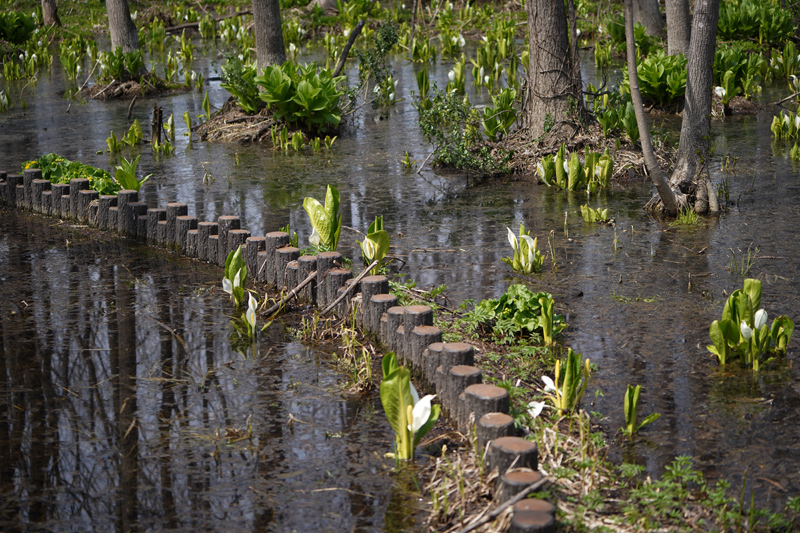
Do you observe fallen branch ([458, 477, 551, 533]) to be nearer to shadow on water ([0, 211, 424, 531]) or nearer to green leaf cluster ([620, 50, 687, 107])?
shadow on water ([0, 211, 424, 531])

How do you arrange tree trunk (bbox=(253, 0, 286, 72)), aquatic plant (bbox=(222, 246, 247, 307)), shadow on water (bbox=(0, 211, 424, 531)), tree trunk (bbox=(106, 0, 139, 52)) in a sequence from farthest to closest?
tree trunk (bbox=(106, 0, 139, 52)), tree trunk (bbox=(253, 0, 286, 72)), aquatic plant (bbox=(222, 246, 247, 307)), shadow on water (bbox=(0, 211, 424, 531))

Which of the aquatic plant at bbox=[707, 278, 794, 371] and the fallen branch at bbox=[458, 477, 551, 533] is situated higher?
the aquatic plant at bbox=[707, 278, 794, 371]

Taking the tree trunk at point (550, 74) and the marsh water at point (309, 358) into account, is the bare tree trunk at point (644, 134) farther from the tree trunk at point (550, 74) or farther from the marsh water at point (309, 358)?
the tree trunk at point (550, 74)

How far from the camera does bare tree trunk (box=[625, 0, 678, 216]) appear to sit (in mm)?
5209

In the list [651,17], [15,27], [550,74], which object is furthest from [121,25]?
[651,17]

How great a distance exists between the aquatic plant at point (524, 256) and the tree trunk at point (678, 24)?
657 centimetres

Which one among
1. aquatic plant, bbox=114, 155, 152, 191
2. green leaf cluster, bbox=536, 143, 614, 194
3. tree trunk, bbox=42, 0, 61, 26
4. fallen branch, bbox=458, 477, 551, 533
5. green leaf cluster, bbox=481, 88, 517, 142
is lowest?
fallen branch, bbox=458, 477, 551, 533

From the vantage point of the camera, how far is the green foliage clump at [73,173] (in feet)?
19.7

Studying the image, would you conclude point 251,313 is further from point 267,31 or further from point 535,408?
point 267,31

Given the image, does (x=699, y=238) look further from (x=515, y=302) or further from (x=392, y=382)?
(x=392, y=382)

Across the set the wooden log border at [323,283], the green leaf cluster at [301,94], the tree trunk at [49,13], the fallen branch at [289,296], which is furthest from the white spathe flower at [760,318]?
the tree trunk at [49,13]

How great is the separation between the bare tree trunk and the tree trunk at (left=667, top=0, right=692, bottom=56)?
5166 millimetres

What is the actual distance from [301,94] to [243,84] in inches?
36.4

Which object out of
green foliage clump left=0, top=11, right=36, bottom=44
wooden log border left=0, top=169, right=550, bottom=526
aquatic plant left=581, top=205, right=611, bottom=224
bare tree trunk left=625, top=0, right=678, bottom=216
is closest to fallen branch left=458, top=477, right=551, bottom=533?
wooden log border left=0, top=169, right=550, bottom=526
